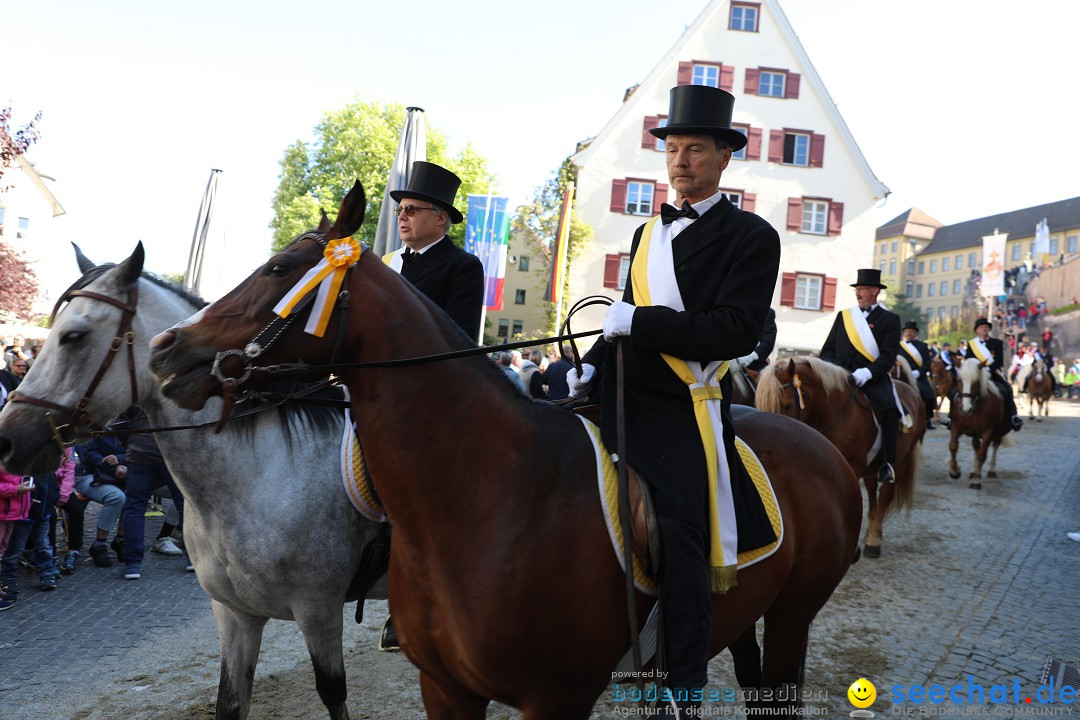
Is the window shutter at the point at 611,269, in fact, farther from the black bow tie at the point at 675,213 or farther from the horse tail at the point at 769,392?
the black bow tie at the point at 675,213

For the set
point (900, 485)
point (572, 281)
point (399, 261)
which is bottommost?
point (900, 485)

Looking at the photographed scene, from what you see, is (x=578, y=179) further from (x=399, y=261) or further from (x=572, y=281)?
(x=399, y=261)

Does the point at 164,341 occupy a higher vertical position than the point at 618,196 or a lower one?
lower

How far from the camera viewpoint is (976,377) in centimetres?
1383

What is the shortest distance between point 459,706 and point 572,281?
29376 millimetres

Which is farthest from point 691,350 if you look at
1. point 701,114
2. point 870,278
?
point 870,278

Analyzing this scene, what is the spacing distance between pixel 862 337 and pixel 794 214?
1004 inches

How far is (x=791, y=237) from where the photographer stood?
1257 inches

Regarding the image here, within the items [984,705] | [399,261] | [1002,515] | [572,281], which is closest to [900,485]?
[1002,515]

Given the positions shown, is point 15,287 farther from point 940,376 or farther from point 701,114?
point 940,376

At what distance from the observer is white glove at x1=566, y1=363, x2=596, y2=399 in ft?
9.59

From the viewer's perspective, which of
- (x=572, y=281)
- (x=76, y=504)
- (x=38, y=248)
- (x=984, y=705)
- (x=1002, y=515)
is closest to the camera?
(x=984, y=705)

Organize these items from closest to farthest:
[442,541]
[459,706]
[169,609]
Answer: [442,541]
[459,706]
[169,609]

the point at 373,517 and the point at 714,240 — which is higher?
the point at 714,240
